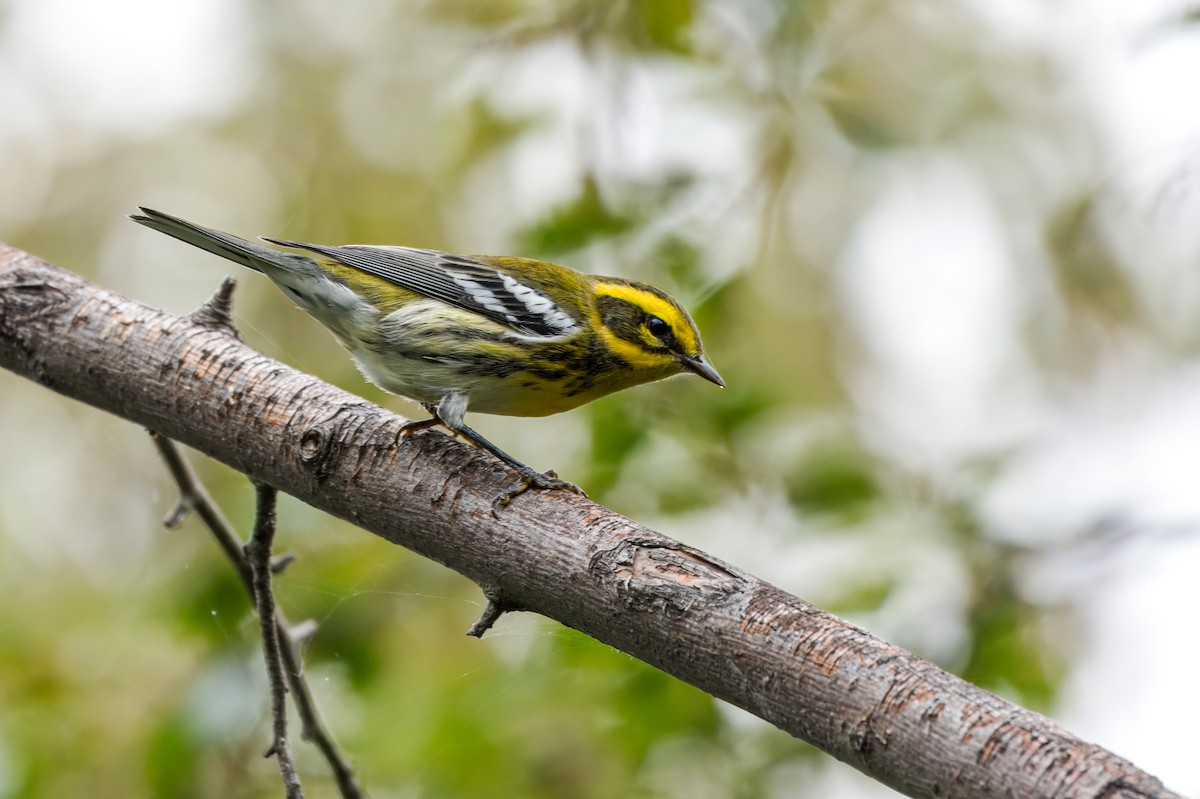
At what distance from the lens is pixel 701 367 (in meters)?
4.39

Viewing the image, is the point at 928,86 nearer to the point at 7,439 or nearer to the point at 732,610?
the point at 732,610

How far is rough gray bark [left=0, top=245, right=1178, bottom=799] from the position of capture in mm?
1976

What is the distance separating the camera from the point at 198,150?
28.7 feet

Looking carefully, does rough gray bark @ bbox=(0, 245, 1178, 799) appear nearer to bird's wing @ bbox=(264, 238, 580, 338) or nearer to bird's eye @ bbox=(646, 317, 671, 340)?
bird's wing @ bbox=(264, 238, 580, 338)

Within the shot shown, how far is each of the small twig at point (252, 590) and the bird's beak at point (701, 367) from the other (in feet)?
5.94

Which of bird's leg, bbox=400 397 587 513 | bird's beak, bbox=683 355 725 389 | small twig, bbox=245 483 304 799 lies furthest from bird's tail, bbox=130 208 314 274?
bird's beak, bbox=683 355 725 389

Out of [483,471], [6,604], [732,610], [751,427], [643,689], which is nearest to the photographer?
[732,610]

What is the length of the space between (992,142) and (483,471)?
20.3ft

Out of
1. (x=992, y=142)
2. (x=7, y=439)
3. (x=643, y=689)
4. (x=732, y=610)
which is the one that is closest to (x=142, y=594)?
(x=643, y=689)

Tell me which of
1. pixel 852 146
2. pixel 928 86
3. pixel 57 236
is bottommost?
pixel 57 236

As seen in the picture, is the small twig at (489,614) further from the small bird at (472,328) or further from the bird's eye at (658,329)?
the bird's eye at (658,329)

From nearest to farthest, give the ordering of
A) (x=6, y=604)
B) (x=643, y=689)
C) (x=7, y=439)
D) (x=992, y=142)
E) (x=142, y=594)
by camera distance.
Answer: (x=643, y=689), (x=142, y=594), (x=6, y=604), (x=992, y=142), (x=7, y=439)

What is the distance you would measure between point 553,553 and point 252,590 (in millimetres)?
1161

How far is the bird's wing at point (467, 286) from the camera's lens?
4258mm
